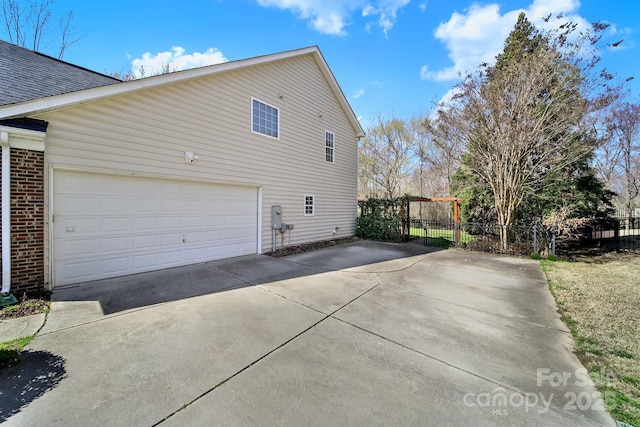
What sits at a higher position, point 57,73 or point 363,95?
point 363,95

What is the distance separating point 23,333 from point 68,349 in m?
0.97

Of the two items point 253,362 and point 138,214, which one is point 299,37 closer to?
point 138,214

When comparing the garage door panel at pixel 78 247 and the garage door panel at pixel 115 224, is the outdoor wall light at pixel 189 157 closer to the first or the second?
the garage door panel at pixel 115 224

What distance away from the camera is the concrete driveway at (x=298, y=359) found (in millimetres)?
2053

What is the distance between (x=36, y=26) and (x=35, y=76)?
32.2 feet

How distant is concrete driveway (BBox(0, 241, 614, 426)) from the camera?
2.05 meters

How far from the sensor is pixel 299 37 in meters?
10.5

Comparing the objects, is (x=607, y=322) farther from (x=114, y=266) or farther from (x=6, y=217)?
(x=6, y=217)

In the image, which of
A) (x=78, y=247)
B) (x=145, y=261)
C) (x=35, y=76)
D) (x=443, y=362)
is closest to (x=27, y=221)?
(x=78, y=247)

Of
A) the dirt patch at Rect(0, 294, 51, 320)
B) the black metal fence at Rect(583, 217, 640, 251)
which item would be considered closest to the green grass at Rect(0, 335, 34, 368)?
the dirt patch at Rect(0, 294, 51, 320)

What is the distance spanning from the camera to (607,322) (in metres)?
3.64

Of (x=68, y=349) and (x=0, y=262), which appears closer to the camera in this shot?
(x=68, y=349)

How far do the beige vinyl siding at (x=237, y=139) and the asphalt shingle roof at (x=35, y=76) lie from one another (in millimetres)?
900

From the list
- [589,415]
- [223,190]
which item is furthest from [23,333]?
[589,415]
